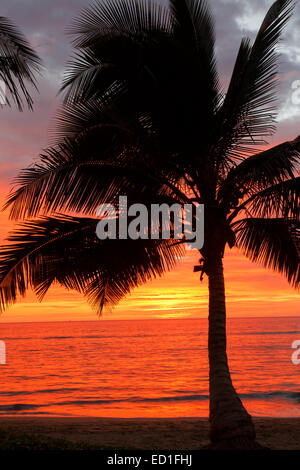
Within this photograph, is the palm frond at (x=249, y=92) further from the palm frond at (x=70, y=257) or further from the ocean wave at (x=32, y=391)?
the ocean wave at (x=32, y=391)

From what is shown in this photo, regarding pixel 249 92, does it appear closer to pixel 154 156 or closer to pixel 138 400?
pixel 154 156

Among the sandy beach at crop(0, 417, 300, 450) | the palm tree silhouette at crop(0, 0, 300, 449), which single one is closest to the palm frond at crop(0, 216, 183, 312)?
the palm tree silhouette at crop(0, 0, 300, 449)

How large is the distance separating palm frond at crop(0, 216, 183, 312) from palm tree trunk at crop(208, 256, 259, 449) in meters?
1.41

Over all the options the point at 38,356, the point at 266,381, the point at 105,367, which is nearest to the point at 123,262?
the point at 266,381

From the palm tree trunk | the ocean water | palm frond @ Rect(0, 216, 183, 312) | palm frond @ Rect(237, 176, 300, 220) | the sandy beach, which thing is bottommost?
the ocean water

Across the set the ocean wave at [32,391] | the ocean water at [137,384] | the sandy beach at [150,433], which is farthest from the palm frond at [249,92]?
the ocean wave at [32,391]

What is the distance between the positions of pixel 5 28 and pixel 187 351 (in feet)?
161

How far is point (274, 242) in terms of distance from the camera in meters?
10.7

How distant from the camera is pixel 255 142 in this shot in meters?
10.4

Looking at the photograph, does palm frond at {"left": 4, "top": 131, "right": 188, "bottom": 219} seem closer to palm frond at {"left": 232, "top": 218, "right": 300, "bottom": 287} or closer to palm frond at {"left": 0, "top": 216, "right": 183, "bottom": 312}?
palm frond at {"left": 0, "top": 216, "right": 183, "bottom": 312}

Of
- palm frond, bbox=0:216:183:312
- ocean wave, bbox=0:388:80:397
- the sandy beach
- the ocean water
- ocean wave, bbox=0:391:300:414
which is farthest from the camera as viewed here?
ocean wave, bbox=0:388:80:397

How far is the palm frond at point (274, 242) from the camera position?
10416 millimetres

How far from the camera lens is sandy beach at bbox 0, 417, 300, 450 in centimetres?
1112

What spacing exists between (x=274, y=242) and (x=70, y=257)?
4200 millimetres
